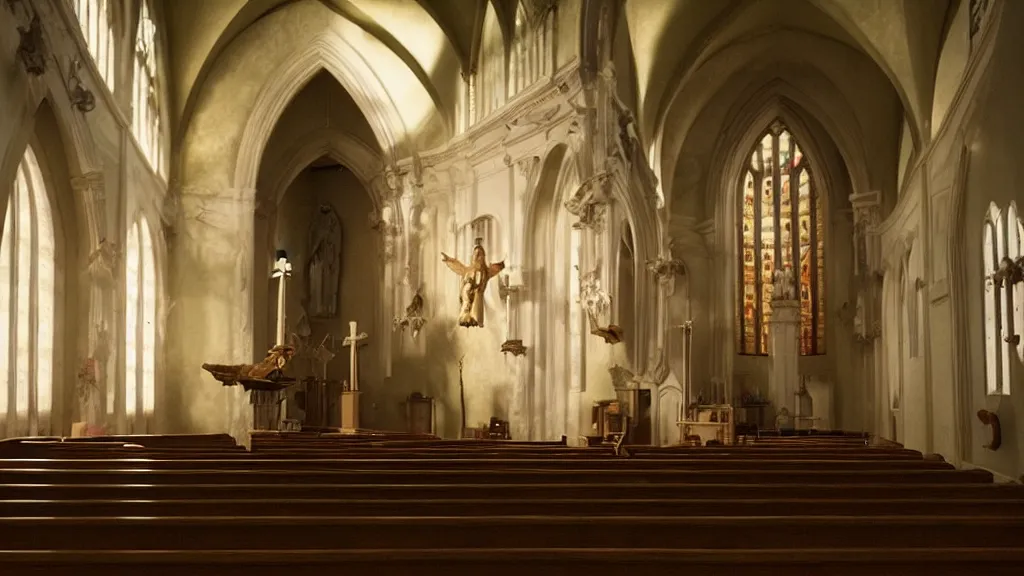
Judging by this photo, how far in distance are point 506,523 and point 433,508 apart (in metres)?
0.60

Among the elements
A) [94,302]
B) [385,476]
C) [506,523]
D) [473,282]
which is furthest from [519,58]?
[506,523]

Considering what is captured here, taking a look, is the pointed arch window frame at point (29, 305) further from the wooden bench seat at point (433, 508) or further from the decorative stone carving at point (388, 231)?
the decorative stone carving at point (388, 231)

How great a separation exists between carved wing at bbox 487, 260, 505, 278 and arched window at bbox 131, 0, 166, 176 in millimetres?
7523

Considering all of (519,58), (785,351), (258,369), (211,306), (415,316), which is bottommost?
(258,369)

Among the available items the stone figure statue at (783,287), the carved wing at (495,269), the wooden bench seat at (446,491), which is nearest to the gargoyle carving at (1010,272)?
the wooden bench seat at (446,491)

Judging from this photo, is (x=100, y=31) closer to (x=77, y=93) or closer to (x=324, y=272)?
(x=77, y=93)

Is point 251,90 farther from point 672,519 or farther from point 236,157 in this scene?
point 672,519

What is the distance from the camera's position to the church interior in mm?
6223

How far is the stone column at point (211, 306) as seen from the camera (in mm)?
25844

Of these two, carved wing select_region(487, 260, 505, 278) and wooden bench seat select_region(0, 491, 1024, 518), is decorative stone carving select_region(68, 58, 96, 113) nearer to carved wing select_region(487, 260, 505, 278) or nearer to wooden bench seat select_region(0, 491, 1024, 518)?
carved wing select_region(487, 260, 505, 278)

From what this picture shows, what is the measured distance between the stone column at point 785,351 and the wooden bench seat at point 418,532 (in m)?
23.3

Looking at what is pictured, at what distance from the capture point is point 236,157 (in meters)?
26.9

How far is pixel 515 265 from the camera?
23.2 m

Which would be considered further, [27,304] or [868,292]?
[868,292]
